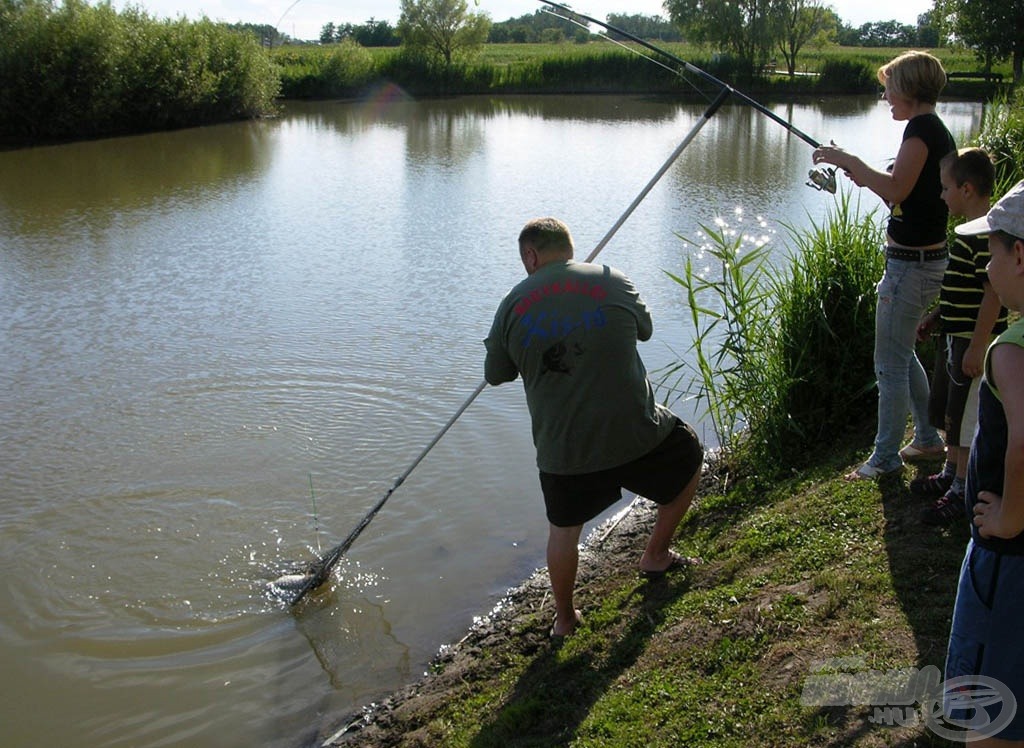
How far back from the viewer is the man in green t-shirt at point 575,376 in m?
3.39

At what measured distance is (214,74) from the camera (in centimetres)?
3016

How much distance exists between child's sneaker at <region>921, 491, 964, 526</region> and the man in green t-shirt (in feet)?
3.38

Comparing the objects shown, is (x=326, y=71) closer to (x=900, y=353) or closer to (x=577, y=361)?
(x=900, y=353)

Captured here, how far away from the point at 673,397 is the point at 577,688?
400 cm

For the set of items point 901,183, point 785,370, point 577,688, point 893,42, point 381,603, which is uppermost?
point 893,42

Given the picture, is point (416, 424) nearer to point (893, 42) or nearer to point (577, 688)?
point (577, 688)

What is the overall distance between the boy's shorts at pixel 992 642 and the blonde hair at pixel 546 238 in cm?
184

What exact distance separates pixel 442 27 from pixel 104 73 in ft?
65.0

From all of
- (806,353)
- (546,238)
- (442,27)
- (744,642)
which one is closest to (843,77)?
(442,27)

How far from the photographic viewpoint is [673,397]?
23.6 ft

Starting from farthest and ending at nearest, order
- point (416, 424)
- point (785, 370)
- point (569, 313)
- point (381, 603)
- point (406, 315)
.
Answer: point (406, 315), point (416, 424), point (785, 370), point (381, 603), point (569, 313)

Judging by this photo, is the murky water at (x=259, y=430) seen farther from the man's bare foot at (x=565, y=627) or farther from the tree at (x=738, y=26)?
the tree at (x=738, y=26)

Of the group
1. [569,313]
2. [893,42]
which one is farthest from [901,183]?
[893,42]

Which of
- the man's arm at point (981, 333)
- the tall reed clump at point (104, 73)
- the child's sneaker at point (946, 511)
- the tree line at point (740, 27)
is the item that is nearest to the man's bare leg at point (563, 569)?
the child's sneaker at point (946, 511)
